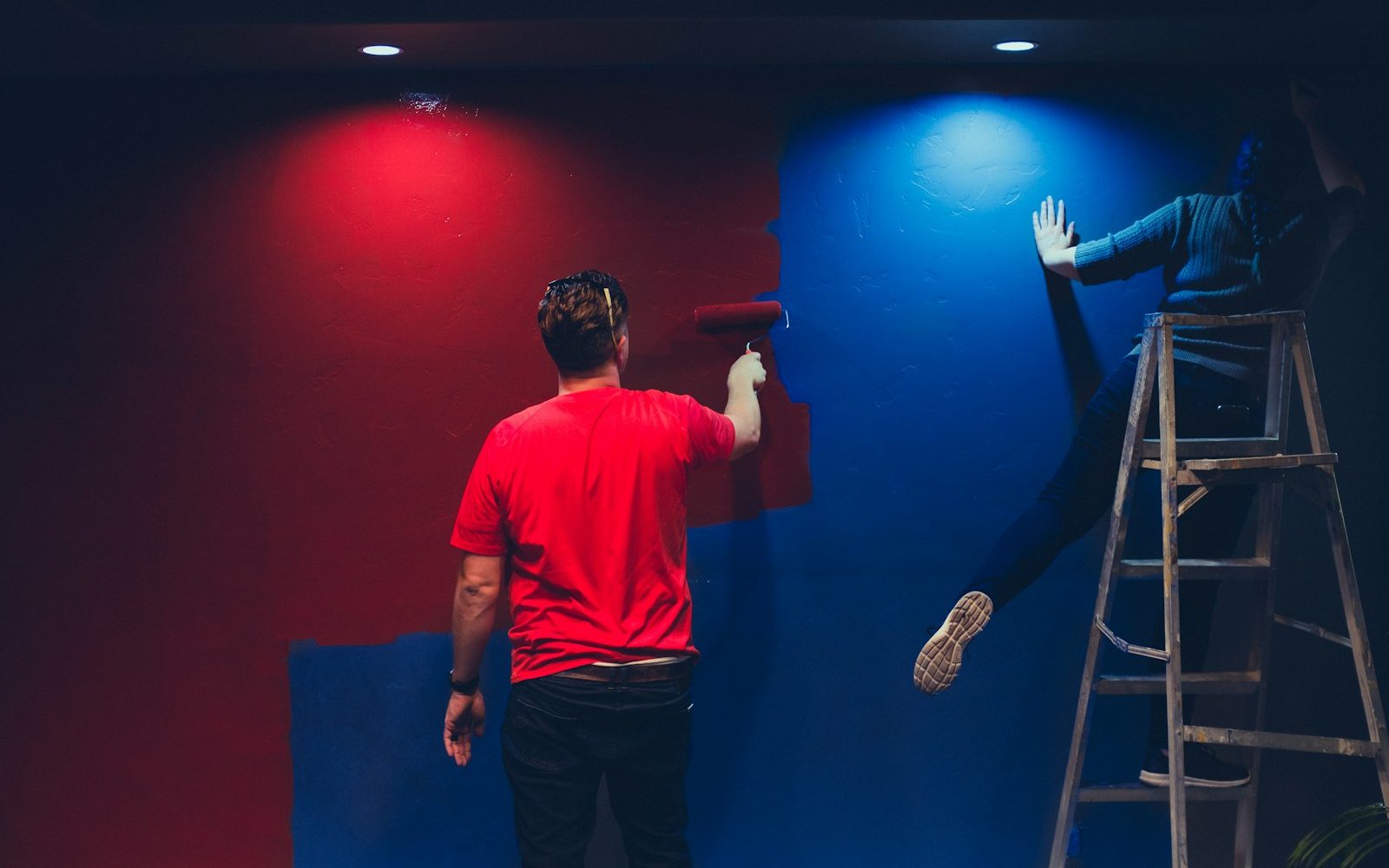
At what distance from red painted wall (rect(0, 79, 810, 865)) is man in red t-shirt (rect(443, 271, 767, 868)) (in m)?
0.54

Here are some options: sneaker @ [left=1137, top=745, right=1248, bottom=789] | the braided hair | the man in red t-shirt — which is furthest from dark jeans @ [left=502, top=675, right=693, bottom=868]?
the braided hair

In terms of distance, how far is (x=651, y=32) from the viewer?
88.5 inches

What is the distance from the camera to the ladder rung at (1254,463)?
6.77 ft

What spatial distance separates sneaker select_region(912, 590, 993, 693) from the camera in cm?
213

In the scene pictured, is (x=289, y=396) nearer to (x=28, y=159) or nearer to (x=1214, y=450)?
(x=28, y=159)

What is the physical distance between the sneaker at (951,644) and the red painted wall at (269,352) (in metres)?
0.67

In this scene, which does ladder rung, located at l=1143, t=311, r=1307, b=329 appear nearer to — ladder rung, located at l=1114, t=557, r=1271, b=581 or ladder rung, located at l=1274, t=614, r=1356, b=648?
ladder rung, located at l=1114, t=557, r=1271, b=581

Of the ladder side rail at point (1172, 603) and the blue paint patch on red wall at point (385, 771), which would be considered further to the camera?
the blue paint patch on red wall at point (385, 771)

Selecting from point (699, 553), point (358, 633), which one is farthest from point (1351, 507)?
point (358, 633)

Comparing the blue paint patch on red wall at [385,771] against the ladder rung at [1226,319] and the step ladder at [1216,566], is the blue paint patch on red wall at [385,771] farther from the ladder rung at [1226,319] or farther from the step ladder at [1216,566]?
the ladder rung at [1226,319]

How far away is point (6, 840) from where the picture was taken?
2502 mm

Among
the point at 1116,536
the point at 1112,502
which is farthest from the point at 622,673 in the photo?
the point at 1112,502

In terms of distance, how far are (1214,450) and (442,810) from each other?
78.6 inches

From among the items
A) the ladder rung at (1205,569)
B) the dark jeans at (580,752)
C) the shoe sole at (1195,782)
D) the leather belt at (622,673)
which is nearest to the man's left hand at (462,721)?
the dark jeans at (580,752)
